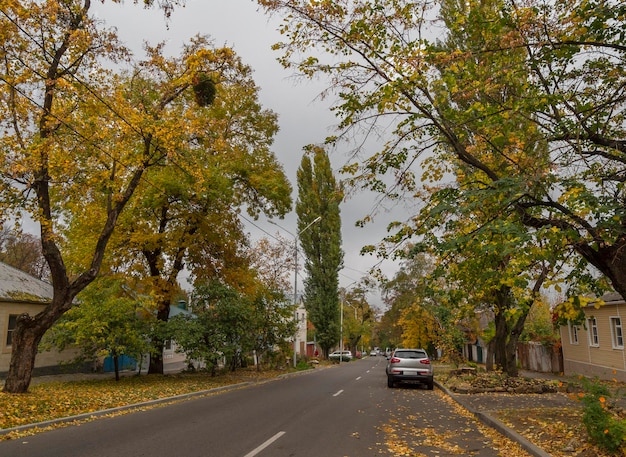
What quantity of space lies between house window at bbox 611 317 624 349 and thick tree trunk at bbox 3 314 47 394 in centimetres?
2157

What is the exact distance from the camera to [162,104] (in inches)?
576

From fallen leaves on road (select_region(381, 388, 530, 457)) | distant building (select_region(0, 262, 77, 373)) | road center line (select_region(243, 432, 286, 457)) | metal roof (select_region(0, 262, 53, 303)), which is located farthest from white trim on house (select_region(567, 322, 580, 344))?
metal roof (select_region(0, 262, 53, 303))

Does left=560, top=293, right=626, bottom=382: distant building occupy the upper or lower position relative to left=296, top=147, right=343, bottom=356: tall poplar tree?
lower

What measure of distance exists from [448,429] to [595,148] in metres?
6.16

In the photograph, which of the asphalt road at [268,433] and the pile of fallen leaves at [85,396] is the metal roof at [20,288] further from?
the asphalt road at [268,433]

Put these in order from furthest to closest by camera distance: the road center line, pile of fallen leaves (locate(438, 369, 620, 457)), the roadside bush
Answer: the road center line < pile of fallen leaves (locate(438, 369, 620, 457)) < the roadside bush

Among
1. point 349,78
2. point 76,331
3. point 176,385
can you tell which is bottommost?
point 176,385

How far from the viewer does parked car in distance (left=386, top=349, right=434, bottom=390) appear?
19.2m

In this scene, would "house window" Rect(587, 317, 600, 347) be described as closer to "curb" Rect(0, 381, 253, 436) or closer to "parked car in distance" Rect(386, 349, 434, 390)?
"parked car in distance" Rect(386, 349, 434, 390)

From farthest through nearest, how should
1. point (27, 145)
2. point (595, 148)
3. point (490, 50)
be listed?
point (27, 145) → point (595, 148) → point (490, 50)

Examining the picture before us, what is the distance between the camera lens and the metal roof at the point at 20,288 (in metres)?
20.3

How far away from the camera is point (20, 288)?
21.5 meters

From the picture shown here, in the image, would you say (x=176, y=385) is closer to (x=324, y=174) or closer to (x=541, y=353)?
(x=541, y=353)

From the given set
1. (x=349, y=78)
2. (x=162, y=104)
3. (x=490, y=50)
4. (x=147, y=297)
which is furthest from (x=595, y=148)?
(x=147, y=297)
